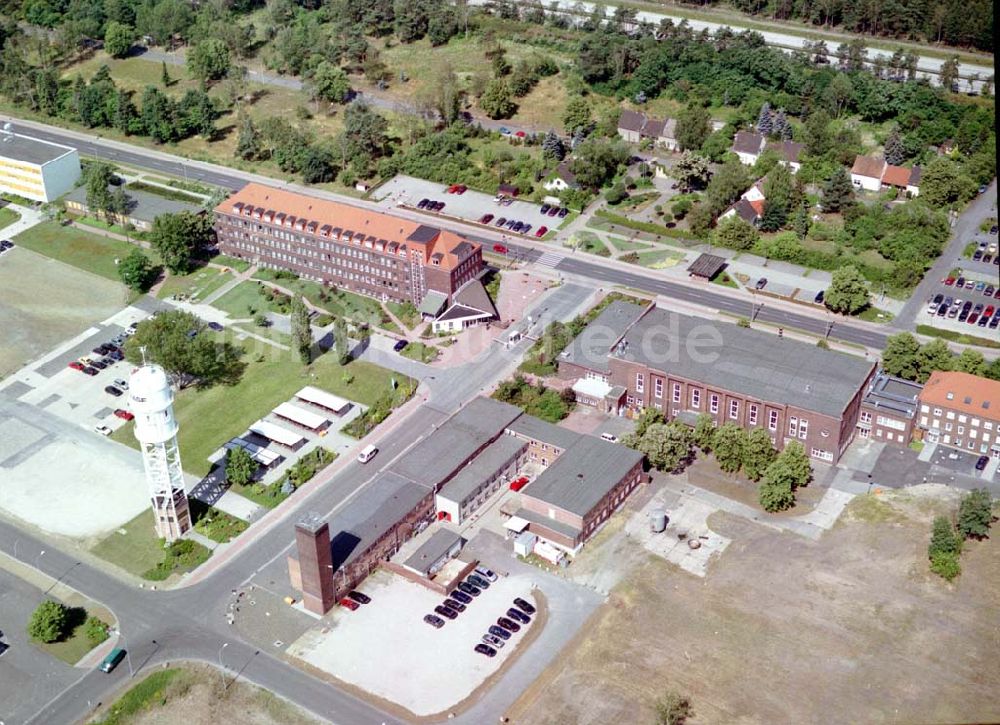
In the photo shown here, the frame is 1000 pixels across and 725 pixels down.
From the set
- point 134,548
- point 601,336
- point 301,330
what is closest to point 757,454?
point 601,336

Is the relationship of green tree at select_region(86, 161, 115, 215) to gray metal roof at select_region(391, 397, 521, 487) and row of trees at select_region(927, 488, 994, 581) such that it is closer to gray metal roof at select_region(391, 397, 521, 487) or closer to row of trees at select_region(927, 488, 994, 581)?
gray metal roof at select_region(391, 397, 521, 487)

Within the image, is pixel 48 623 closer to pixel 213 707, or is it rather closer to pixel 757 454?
pixel 213 707

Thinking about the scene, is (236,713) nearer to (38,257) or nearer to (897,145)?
(38,257)

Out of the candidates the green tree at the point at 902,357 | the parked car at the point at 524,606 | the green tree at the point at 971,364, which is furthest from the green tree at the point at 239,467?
the green tree at the point at 971,364

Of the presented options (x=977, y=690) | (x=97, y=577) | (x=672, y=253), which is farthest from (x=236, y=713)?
(x=672, y=253)

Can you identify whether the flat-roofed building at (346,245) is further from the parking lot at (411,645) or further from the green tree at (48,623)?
the green tree at (48,623)
